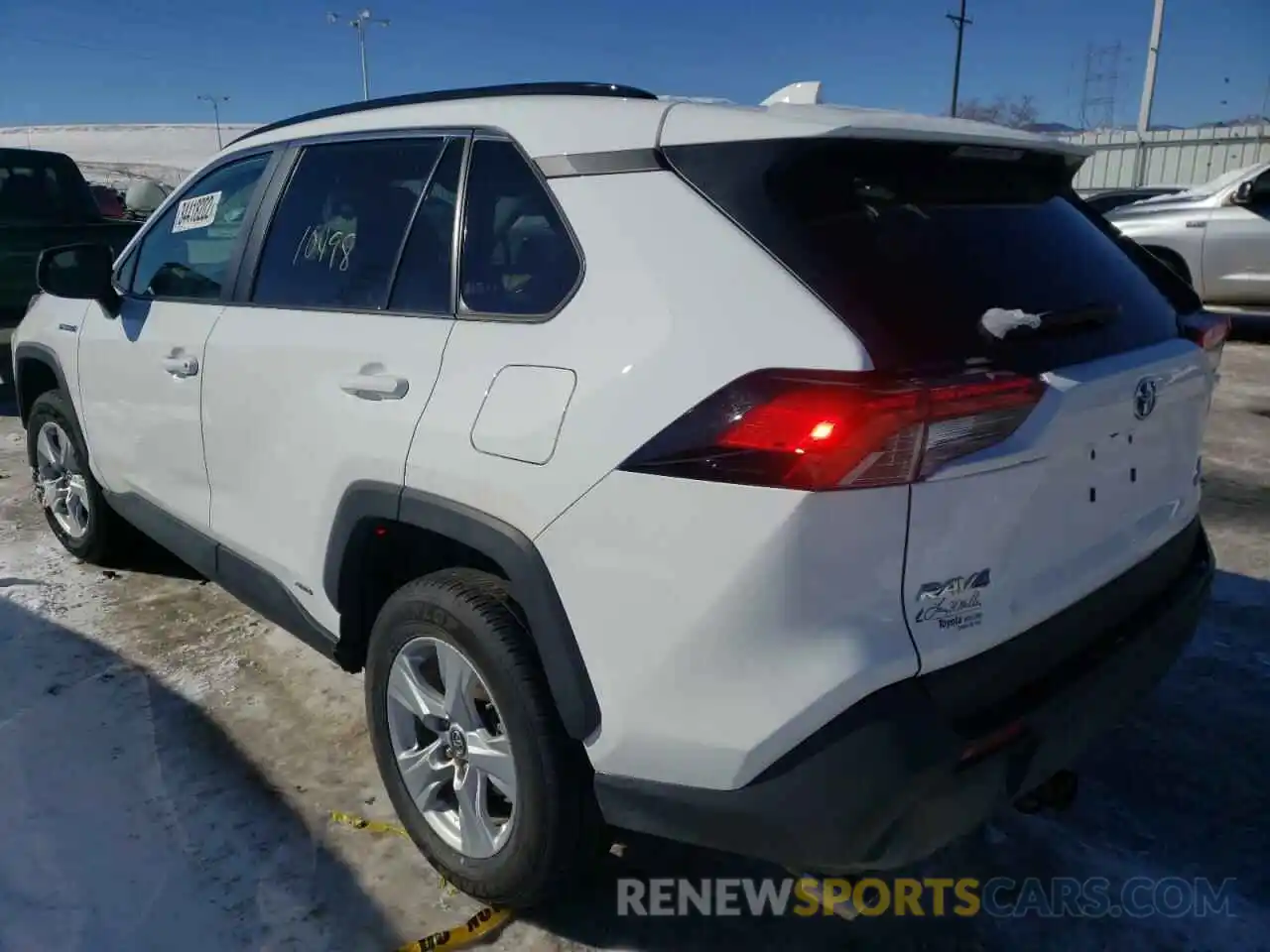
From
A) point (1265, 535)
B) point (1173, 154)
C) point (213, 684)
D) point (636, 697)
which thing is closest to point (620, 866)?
point (636, 697)

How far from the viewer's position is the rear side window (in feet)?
5.84

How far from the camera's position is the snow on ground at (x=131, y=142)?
236ft

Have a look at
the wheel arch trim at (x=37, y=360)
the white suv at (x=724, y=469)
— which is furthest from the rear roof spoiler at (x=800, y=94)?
the wheel arch trim at (x=37, y=360)

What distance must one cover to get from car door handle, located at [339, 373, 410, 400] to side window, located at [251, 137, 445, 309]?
22 centimetres

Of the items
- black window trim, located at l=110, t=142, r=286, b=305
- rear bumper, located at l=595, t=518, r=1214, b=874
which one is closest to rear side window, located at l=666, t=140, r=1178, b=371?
rear bumper, located at l=595, t=518, r=1214, b=874

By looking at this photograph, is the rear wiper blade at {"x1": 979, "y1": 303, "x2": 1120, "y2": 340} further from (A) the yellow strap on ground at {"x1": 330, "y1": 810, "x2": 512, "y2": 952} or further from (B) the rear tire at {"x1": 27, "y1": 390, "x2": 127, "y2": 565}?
(B) the rear tire at {"x1": 27, "y1": 390, "x2": 127, "y2": 565}

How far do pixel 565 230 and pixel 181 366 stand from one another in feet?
5.63

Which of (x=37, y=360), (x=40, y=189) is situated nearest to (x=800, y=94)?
(x=37, y=360)

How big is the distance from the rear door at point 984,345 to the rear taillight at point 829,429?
0.02 meters

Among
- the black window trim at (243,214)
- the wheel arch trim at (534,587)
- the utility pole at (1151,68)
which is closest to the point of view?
the wheel arch trim at (534,587)

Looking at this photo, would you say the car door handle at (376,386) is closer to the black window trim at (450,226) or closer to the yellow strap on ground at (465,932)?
the black window trim at (450,226)

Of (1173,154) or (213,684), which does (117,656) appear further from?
(1173,154)

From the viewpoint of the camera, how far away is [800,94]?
2.60 metres

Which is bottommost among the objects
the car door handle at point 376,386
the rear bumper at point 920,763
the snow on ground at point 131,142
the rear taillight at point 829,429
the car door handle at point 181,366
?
the rear bumper at point 920,763
